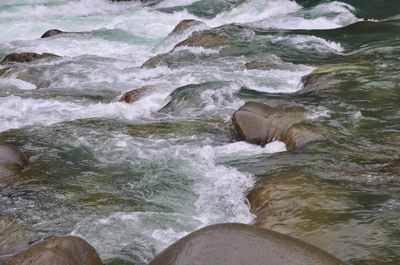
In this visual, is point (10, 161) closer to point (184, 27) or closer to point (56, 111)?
point (56, 111)

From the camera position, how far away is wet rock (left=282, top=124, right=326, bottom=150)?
542 cm

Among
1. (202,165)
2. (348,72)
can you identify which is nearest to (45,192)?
(202,165)

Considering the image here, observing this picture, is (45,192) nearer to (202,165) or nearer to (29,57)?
(202,165)

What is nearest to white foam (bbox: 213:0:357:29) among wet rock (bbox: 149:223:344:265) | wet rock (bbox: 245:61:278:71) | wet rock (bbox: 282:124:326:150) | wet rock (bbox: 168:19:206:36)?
wet rock (bbox: 168:19:206:36)

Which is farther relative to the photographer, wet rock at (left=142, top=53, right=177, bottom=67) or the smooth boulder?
wet rock at (left=142, top=53, right=177, bottom=67)

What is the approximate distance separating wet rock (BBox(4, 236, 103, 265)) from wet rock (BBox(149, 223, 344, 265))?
684 mm

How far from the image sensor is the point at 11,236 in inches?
149

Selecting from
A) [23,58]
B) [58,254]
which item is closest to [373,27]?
[23,58]

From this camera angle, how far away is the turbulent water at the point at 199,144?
381cm

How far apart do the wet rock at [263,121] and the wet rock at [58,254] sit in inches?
128

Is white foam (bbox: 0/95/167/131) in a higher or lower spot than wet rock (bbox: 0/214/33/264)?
lower

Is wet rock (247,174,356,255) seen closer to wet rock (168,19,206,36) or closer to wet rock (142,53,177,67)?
wet rock (142,53,177,67)

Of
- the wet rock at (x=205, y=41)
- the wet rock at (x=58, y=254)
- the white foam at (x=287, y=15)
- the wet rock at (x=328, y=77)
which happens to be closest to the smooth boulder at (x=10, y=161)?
the wet rock at (x=58, y=254)

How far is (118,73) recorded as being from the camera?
10.3 meters
